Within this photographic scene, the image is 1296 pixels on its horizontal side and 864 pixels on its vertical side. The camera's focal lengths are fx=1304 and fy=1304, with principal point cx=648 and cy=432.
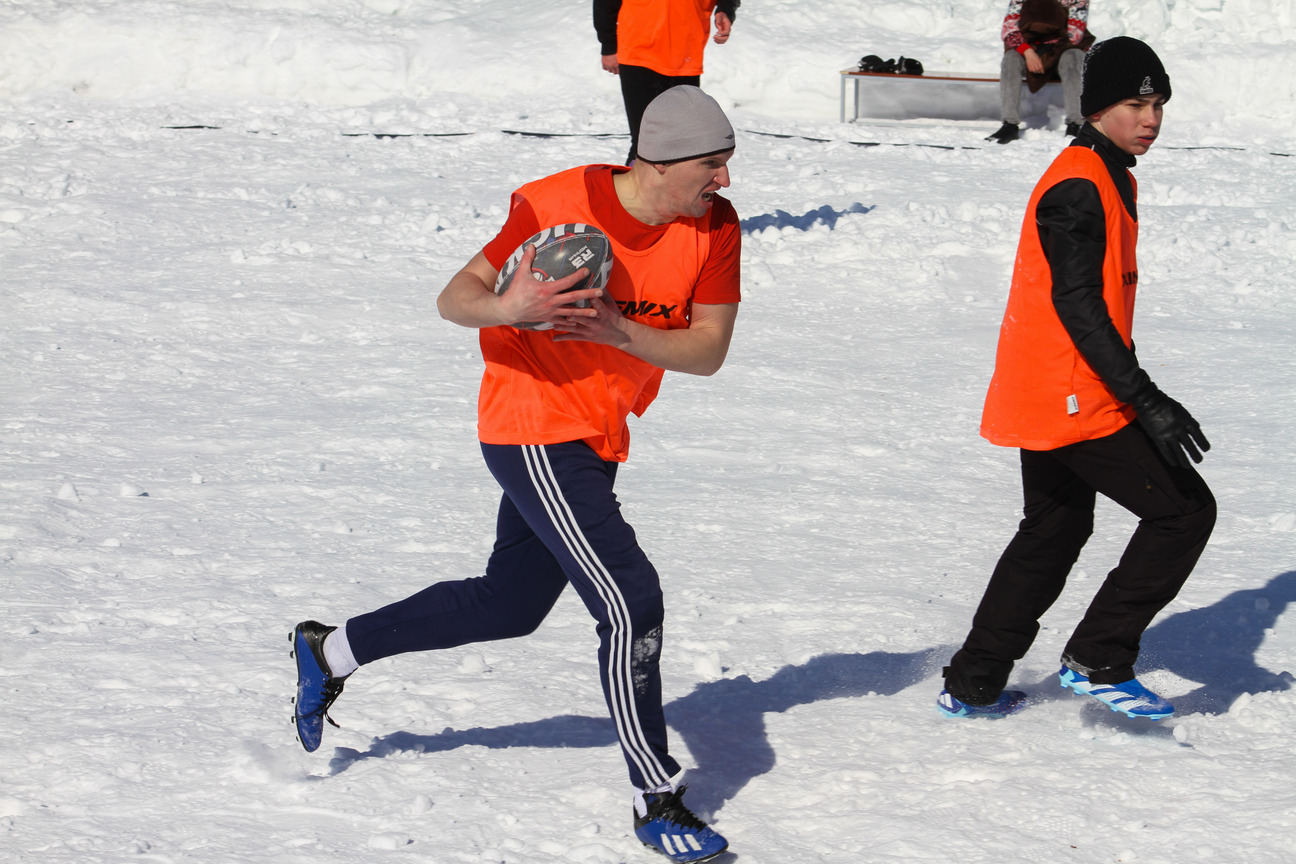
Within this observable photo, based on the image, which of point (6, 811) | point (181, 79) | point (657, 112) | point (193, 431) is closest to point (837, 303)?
point (193, 431)

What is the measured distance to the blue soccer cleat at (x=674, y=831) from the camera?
2740 millimetres

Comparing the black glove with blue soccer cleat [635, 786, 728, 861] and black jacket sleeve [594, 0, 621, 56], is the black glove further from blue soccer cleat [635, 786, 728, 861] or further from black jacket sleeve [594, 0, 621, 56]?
black jacket sleeve [594, 0, 621, 56]

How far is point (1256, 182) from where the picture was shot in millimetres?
9984

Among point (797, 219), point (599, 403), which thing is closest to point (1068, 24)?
point (797, 219)

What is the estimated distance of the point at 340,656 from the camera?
3.15 meters

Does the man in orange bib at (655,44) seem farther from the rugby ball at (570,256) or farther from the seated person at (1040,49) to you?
the seated person at (1040,49)

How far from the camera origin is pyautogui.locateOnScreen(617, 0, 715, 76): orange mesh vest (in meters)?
7.37

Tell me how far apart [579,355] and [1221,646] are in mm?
2250

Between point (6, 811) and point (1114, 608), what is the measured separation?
265 centimetres

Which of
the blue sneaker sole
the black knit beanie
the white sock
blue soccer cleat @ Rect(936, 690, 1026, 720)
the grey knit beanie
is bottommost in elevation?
blue soccer cleat @ Rect(936, 690, 1026, 720)

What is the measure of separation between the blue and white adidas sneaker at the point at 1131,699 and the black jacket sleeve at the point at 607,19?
17.8 ft

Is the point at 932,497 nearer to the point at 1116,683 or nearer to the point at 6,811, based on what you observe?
the point at 1116,683

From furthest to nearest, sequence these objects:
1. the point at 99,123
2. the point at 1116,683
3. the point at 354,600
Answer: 1. the point at 99,123
2. the point at 354,600
3. the point at 1116,683

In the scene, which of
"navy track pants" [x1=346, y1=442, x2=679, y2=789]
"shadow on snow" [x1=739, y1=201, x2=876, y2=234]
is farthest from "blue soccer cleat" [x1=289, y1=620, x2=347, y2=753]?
"shadow on snow" [x1=739, y1=201, x2=876, y2=234]
